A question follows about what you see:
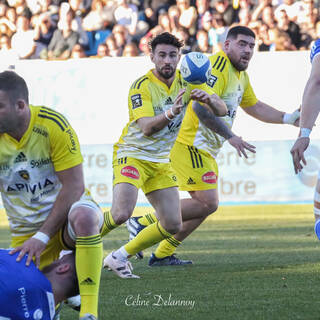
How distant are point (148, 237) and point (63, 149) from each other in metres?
2.96

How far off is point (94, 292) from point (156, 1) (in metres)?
14.2

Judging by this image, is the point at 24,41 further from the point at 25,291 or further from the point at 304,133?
the point at 25,291

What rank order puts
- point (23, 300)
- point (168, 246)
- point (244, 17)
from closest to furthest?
point (23, 300)
point (168, 246)
point (244, 17)

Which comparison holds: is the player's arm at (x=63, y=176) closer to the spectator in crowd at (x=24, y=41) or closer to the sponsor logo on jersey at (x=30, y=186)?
the sponsor logo on jersey at (x=30, y=186)

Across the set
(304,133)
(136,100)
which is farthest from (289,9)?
(304,133)

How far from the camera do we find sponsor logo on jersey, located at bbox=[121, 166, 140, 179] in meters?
7.37

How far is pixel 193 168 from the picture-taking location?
843 cm

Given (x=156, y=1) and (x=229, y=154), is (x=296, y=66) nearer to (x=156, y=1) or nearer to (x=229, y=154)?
(x=229, y=154)

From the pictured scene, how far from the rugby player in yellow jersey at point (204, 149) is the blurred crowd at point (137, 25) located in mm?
7802

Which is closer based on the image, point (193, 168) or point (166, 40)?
point (166, 40)

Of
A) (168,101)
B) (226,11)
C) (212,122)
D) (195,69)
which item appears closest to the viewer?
(195,69)

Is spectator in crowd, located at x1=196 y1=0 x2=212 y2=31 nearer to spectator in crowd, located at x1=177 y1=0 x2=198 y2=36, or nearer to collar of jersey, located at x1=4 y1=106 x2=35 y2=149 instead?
spectator in crowd, located at x1=177 y1=0 x2=198 y2=36

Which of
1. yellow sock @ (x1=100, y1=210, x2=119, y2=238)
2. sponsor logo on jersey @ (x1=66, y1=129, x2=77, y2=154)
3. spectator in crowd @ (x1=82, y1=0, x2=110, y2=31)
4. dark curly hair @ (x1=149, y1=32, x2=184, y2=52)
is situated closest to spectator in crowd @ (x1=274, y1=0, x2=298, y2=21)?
spectator in crowd @ (x1=82, y1=0, x2=110, y2=31)

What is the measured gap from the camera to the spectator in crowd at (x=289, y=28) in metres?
16.8
